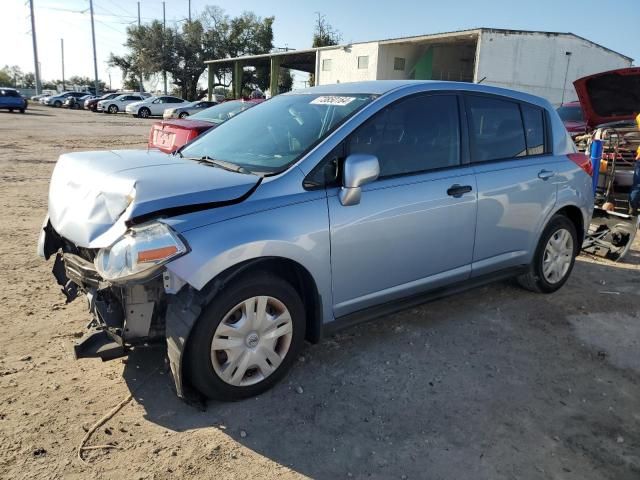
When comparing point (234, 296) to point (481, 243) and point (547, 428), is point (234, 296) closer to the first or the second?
point (547, 428)

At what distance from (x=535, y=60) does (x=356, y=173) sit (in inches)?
1022

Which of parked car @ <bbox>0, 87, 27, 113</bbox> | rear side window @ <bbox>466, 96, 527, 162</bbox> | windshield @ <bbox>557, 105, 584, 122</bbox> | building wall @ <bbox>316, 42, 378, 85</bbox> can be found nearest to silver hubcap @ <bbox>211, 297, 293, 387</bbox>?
rear side window @ <bbox>466, 96, 527, 162</bbox>

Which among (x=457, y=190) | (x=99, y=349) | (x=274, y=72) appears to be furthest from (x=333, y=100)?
(x=274, y=72)

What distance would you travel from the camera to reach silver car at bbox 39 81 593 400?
276cm

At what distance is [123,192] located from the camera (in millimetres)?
2857

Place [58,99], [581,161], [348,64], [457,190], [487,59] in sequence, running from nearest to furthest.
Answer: [457,190]
[581,161]
[487,59]
[348,64]
[58,99]

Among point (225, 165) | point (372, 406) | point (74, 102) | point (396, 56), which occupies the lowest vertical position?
point (372, 406)

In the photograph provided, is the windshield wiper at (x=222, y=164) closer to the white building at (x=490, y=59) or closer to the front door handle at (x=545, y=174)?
the front door handle at (x=545, y=174)

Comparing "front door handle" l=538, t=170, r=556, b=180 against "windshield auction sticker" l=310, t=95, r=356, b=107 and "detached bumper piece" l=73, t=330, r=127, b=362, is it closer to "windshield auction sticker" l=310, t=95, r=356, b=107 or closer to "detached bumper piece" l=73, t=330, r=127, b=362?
"windshield auction sticker" l=310, t=95, r=356, b=107

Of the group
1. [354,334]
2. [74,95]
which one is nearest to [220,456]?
[354,334]

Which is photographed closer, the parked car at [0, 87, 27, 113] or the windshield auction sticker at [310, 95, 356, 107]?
the windshield auction sticker at [310, 95, 356, 107]

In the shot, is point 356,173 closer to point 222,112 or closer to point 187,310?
point 187,310

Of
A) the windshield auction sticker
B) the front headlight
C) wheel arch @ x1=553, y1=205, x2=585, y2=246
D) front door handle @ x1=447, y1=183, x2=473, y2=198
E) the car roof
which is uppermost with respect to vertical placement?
the car roof

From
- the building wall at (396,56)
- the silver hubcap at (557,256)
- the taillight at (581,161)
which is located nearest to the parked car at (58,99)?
the building wall at (396,56)
